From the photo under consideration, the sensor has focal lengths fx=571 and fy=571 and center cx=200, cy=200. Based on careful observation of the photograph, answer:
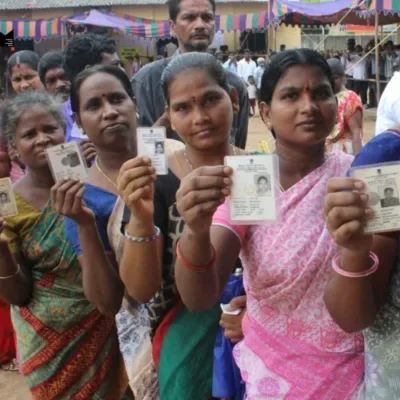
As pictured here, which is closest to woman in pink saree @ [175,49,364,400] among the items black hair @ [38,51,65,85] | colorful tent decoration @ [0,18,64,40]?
black hair @ [38,51,65,85]

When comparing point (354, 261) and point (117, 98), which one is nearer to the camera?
point (354, 261)

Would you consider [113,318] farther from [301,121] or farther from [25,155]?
[301,121]

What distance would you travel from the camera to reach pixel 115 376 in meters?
2.42

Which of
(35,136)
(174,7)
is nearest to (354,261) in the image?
(35,136)

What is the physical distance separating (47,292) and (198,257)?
43.3 inches

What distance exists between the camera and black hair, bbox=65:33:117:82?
3201 mm

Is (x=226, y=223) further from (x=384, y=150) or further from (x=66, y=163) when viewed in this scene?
(x=66, y=163)

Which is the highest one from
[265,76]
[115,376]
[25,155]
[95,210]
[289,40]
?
[289,40]

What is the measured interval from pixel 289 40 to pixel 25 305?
85.7 feet

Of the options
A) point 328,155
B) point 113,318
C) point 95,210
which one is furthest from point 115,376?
point 328,155

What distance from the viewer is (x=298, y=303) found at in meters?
1.53

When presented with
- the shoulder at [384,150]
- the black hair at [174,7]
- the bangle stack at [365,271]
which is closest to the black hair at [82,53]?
the black hair at [174,7]

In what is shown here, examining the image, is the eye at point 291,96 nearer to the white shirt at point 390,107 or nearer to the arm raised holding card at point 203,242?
the arm raised holding card at point 203,242

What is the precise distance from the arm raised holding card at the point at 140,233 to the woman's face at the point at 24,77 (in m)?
3.30
